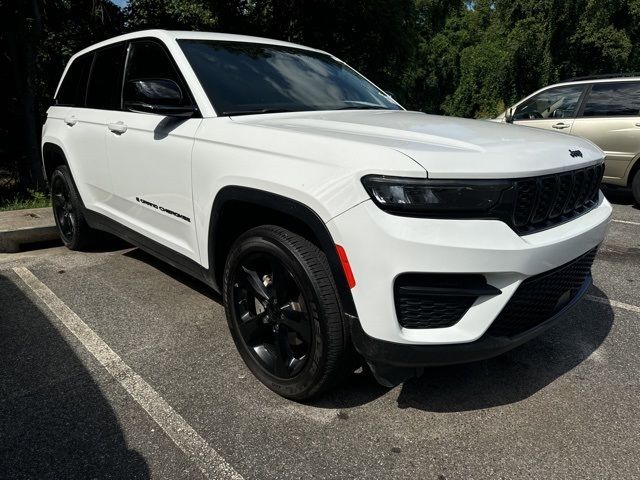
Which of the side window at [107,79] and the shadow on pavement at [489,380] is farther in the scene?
the side window at [107,79]

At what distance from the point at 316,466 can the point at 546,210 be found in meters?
1.49

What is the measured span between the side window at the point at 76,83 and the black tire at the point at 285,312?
2794mm

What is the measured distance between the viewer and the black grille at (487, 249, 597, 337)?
2.11m

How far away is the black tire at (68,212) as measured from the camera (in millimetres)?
4574

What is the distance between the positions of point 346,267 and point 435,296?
1.21 ft

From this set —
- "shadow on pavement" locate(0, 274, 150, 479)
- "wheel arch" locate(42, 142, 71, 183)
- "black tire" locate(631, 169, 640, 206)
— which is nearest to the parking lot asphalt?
"shadow on pavement" locate(0, 274, 150, 479)

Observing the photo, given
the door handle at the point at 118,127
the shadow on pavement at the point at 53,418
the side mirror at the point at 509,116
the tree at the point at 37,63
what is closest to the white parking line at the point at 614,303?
the shadow on pavement at the point at 53,418

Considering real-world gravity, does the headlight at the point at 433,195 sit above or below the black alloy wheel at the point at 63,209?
above

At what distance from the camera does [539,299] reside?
225cm

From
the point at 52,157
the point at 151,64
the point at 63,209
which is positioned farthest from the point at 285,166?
the point at 52,157

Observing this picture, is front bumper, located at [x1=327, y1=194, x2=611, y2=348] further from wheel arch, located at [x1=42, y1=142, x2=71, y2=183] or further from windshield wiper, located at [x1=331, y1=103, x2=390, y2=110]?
wheel arch, located at [x1=42, y1=142, x2=71, y2=183]

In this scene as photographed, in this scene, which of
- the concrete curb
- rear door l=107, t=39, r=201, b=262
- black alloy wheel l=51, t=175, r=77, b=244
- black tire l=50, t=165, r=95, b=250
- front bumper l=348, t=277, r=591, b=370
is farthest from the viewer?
the concrete curb

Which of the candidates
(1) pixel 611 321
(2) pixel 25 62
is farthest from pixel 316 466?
(2) pixel 25 62

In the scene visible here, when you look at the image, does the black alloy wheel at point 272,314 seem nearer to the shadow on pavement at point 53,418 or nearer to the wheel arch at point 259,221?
the wheel arch at point 259,221
